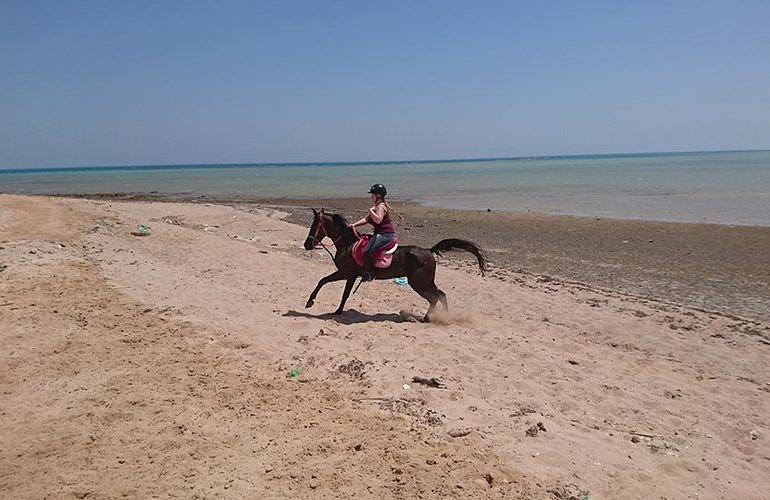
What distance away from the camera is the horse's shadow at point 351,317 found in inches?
374

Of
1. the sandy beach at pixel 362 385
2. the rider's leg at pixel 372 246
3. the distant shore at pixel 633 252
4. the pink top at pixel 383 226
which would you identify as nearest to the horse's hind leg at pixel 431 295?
the sandy beach at pixel 362 385

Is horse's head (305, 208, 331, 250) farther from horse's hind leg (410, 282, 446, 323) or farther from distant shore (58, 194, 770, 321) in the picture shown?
distant shore (58, 194, 770, 321)

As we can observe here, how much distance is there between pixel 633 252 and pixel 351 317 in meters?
11.9

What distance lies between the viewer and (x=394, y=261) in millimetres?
9711

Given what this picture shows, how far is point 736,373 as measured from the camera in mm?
8070

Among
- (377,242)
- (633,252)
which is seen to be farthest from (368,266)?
(633,252)

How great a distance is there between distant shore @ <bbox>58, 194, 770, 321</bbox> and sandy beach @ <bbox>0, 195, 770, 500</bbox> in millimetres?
260

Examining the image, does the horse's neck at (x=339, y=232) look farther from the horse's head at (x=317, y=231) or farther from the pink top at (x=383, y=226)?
the pink top at (x=383, y=226)

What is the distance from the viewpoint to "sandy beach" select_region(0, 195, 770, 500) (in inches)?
190

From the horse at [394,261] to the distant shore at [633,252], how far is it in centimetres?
556

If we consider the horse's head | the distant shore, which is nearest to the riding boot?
the horse's head

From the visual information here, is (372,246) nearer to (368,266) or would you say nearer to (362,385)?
(368,266)

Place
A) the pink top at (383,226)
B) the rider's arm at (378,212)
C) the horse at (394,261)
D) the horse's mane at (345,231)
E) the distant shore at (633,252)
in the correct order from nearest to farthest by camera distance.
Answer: the rider's arm at (378,212) < the pink top at (383,226) < the horse at (394,261) < the horse's mane at (345,231) < the distant shore at (633,252)

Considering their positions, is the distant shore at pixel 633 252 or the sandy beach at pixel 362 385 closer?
the sandy beach at pixel 362 385
